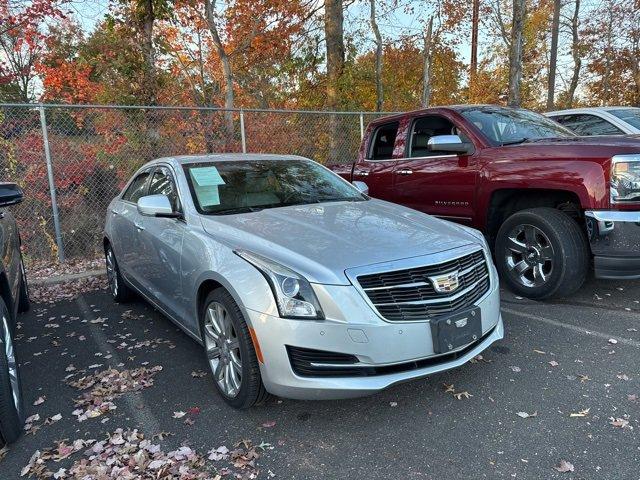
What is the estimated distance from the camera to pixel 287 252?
279 cm

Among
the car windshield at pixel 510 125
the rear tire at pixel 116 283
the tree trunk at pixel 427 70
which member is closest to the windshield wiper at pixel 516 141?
the car windshield at pixel 510 125

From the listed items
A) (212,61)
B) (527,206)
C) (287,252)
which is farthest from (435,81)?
(287,252)

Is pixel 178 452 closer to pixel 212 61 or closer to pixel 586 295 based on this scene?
pixel 586 295

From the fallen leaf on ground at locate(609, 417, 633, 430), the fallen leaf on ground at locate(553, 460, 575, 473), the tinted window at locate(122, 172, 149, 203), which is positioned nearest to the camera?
the fallen leaf on ground at locate(553, 460, 575, 473)

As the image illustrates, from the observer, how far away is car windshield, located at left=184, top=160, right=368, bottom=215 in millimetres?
3719

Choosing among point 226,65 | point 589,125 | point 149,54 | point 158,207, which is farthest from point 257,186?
point 226,65

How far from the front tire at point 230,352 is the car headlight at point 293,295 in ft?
0.93

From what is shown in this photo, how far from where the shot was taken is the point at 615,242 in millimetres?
4016

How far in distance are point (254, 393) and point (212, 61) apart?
18171 mm

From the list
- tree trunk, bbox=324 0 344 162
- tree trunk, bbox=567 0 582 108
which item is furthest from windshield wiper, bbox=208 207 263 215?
tree trunk, bbox=567 0 582 108

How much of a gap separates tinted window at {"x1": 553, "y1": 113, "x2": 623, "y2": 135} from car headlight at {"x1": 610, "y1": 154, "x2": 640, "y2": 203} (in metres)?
3.35

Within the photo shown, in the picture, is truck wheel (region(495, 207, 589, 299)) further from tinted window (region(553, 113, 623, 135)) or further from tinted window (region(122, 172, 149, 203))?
tinted window (region(122, 172, 149, 203))

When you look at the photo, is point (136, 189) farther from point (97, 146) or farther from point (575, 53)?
point (575, 53)

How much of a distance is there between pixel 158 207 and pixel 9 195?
921 millimetres
